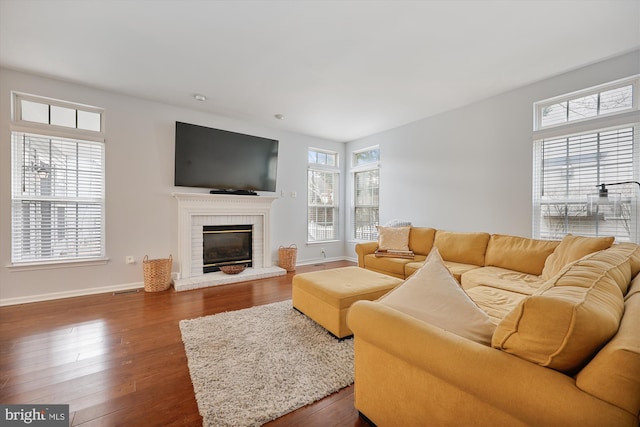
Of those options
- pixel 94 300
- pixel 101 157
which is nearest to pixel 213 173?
pixel 101 157

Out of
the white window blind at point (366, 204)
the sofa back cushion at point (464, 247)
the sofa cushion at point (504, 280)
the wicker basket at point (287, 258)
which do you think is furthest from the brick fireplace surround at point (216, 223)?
the sofa cushion at point (504, 280)

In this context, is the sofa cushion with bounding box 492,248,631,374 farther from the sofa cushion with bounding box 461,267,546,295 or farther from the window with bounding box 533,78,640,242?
the window with bounding box 533,78,640,242

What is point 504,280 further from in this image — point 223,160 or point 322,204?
point 223,160

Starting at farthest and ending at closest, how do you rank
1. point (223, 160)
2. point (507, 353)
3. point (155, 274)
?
point (223, 160) → point (155, 274) → point (507, 353)

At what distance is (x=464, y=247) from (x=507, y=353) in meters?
2.72

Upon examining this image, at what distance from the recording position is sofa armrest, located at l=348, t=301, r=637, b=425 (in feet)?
2.06

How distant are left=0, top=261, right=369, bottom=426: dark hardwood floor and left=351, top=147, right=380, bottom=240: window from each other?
9.62 feet

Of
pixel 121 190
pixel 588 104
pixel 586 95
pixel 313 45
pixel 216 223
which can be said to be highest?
pixel 313 45

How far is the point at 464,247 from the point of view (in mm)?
3219

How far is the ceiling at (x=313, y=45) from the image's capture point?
6.51 ft

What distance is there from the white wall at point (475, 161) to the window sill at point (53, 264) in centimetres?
445

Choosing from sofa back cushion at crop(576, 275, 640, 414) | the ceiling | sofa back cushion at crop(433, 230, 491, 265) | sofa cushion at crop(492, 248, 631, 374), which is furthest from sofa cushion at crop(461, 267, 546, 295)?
the ceiling

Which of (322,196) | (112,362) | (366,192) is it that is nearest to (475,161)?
(366,192)

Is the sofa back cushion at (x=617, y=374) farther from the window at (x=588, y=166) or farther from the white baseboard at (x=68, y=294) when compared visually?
the white baseboard at (x=68, y=294)
